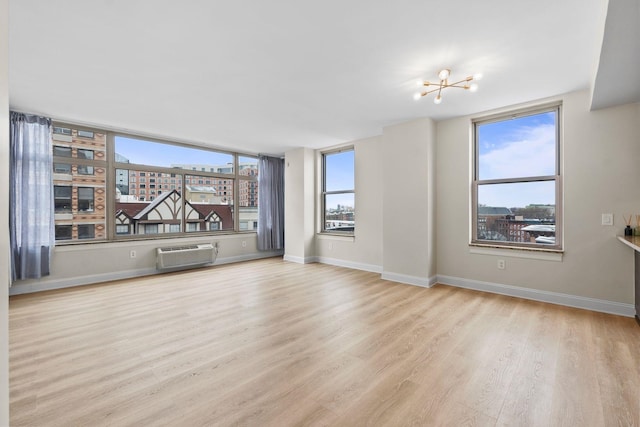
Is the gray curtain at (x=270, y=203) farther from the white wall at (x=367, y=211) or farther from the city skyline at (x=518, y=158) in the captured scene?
the city skyline at (x=518, y=158)

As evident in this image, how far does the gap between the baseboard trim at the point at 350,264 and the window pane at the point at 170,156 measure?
9.64ft

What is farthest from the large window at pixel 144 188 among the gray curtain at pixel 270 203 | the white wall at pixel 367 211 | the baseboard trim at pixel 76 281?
the white wall at pixel 367 211

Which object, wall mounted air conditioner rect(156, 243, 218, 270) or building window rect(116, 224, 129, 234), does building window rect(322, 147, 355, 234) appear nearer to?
wall mounted air conditioner rect(156, 243, 218, 270)

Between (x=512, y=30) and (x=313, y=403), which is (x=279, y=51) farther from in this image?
(x=313, y=403)

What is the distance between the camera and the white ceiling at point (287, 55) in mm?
1999

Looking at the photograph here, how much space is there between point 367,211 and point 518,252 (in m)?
2.50

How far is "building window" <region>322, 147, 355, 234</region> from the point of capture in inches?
231

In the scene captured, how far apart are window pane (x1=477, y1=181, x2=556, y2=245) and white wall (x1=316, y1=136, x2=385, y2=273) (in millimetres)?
1726

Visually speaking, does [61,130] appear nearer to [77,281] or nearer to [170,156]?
[170,156]

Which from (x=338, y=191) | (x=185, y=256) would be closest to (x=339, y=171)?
(x=338, y=191)

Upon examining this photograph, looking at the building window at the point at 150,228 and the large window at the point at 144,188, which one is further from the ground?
the large window at the point at 144,188

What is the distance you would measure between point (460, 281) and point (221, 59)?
419 centimetres

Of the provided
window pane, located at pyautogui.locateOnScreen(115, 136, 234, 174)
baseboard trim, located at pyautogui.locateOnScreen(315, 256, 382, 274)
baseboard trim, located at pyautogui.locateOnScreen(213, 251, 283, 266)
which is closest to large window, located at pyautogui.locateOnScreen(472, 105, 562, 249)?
baseboard trim, located at pyautogui.locateOnScreen(315, 256, 382, 274)

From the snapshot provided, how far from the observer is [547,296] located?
3.49 meters
